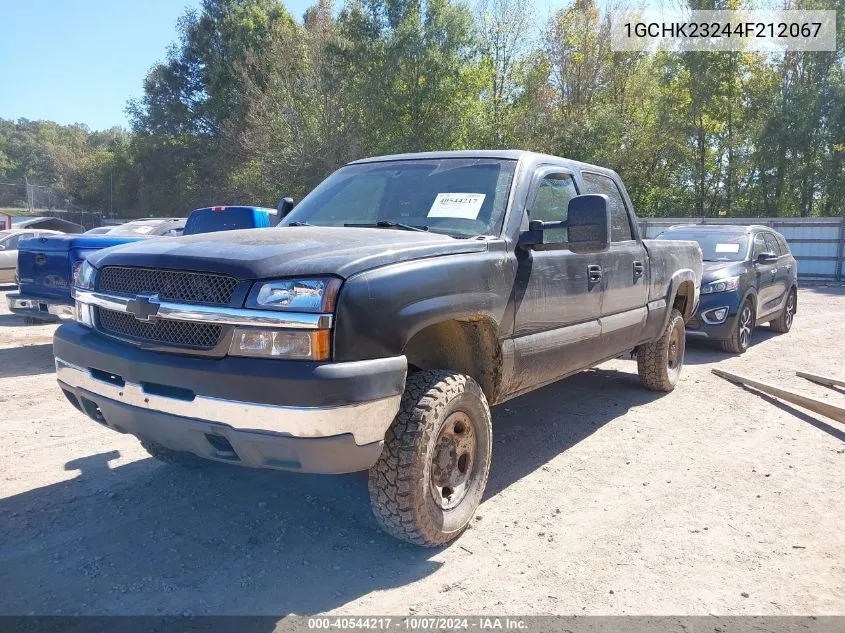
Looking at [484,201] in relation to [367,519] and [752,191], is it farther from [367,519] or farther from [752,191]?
[752,191]

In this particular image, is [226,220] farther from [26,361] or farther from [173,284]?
[173,284]

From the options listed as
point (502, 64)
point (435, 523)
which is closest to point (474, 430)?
point (435, 523)

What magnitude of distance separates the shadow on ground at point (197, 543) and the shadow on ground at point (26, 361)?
3.39 meters

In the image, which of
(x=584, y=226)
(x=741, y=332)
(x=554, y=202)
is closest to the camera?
(x=584, y=226)

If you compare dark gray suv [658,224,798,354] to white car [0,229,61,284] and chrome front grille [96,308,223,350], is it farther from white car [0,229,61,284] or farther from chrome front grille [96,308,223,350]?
white car [0,229,61,284]

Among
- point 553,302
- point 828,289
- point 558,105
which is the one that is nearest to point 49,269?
point 553,302

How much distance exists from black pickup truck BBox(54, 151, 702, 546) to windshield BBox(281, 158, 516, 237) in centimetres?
1

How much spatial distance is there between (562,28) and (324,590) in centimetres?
3113

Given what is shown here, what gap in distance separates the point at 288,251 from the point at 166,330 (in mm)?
651

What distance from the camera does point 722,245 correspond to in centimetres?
959

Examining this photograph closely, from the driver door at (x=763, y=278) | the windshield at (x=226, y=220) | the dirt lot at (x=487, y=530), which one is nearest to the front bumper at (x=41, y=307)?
the windshield at (x=226, y=220)

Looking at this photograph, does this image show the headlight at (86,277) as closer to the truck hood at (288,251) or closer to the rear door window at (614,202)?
the truck hood at (288,251)

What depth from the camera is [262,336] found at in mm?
2732

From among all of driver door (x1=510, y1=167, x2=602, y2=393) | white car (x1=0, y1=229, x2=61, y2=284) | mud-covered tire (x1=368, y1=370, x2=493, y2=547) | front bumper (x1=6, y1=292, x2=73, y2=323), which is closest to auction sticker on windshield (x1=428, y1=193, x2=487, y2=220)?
driver door (x1=510, y1=167, x2=602, y2=393)
